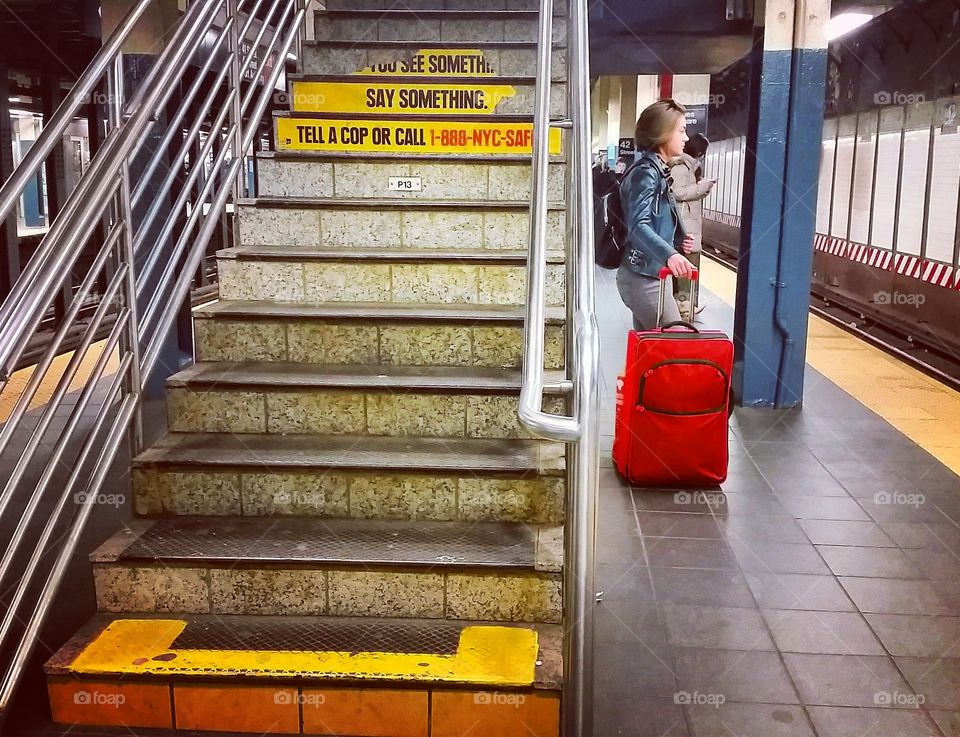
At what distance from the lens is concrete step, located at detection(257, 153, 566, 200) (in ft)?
13.0

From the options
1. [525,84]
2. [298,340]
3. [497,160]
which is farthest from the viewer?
[525,84]

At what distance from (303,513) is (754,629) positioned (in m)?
1.50

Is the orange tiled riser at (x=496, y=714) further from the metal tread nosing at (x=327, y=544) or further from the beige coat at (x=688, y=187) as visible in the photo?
the beige coat at (x=688, y=187)

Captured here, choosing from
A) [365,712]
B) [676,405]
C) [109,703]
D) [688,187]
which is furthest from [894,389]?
[109,703]

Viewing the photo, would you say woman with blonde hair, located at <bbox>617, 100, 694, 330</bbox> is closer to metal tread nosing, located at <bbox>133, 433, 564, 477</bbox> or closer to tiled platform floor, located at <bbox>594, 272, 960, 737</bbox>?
tiled platform floor, located at <bbox>594, 272, 960, 737</bbox>

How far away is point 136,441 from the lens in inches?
111

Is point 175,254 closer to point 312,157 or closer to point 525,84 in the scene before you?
point 312,157

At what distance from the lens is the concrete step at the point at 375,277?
3.50 m

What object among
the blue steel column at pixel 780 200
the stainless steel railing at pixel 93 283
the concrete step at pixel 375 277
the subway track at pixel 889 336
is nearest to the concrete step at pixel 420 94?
the stainless steel railing at pixel 93 283

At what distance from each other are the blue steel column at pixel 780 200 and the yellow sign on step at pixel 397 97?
6.86 feet

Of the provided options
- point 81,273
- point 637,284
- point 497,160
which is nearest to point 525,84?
point 497,160

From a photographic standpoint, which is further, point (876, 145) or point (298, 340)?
point (876, 145)

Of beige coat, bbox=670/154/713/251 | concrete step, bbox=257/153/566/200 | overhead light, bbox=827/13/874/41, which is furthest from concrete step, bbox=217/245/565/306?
overhead light, bbox=827/13/874/41

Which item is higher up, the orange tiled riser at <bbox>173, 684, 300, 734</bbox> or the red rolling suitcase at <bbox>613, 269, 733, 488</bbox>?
the red rolling suitcase at <bbox>613, 269, 733, 488</bbox>
